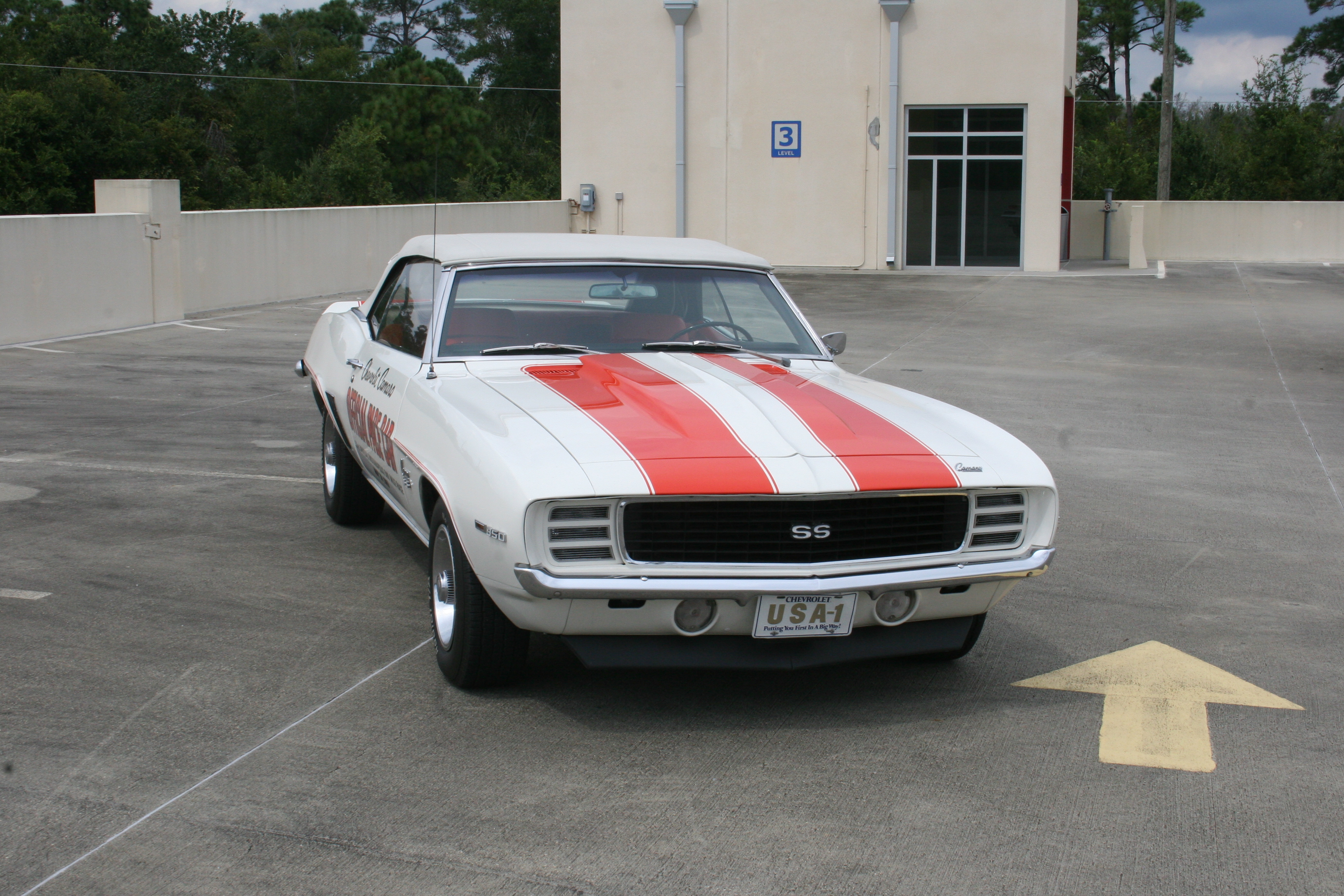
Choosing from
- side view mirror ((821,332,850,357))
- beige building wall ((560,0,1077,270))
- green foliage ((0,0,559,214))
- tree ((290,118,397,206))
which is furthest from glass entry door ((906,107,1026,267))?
side view mirror ((821,332,850,357))

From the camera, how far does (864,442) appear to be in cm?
432

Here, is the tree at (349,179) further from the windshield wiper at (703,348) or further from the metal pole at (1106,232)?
the windshield wiper at (703,348)

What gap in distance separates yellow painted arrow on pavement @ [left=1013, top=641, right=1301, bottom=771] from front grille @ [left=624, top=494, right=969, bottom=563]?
95 centimetres

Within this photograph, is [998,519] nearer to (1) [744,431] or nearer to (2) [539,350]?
(1) [744,431]

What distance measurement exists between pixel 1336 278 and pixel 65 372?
73.6 ft

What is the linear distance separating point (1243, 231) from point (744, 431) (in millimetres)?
30447

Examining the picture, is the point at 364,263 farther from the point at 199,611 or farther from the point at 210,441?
the point at 199,611

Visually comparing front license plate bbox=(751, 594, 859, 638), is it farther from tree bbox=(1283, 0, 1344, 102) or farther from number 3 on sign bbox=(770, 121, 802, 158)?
tree bbox=(1283, 0, 1344, 102)

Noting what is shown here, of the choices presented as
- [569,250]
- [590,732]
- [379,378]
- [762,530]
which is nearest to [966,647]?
[762,530]

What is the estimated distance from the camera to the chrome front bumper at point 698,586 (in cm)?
390

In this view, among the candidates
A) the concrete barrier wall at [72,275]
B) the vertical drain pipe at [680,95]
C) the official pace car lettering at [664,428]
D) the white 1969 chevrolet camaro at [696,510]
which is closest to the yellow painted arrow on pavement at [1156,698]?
the white 1969 chevrolet camaro at [696,510]

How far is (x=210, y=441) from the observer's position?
30.3 feet

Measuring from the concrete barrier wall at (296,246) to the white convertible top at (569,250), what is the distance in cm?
1054

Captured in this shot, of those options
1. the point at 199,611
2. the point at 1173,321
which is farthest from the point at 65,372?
the point at 1173,321
